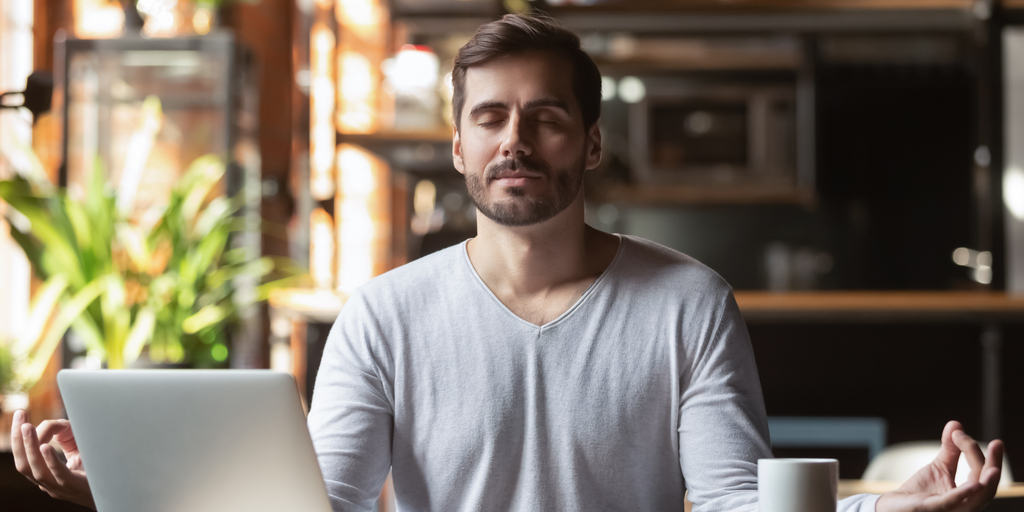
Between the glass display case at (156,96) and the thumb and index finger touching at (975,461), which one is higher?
the glass display case at (156,96)

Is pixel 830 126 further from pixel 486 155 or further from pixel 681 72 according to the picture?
pixel 486 155

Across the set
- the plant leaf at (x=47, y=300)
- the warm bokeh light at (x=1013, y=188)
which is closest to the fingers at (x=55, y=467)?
the plant leaf at (x=47, y=300)

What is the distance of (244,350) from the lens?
3.04m

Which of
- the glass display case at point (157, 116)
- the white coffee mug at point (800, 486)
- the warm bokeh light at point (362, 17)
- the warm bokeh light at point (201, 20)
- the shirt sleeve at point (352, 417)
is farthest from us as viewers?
the warm bokeh light at point (362, 17)

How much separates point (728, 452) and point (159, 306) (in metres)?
1.73

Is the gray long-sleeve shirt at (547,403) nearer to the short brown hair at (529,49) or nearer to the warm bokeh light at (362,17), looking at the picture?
the short brown hair at (529,49)

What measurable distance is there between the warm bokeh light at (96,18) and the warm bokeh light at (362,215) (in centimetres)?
109

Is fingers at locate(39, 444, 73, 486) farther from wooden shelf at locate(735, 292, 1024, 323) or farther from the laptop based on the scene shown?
wooden shelf at locate(735, 292, 1024, 323)

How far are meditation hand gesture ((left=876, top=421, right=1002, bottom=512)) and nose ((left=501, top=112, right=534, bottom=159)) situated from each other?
1.81ft

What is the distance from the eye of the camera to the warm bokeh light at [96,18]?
329cm

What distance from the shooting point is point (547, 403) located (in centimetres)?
108

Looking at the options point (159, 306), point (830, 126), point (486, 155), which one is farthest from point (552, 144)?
point (830, 126)

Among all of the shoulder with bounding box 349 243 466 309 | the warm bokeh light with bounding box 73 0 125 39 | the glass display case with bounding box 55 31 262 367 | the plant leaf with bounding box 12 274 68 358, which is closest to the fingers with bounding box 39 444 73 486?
the shoulder with bounding box 349 243 466 309

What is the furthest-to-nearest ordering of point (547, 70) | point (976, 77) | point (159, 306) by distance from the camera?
point (976, 77) → point (159, 306) → point (547, 70)
